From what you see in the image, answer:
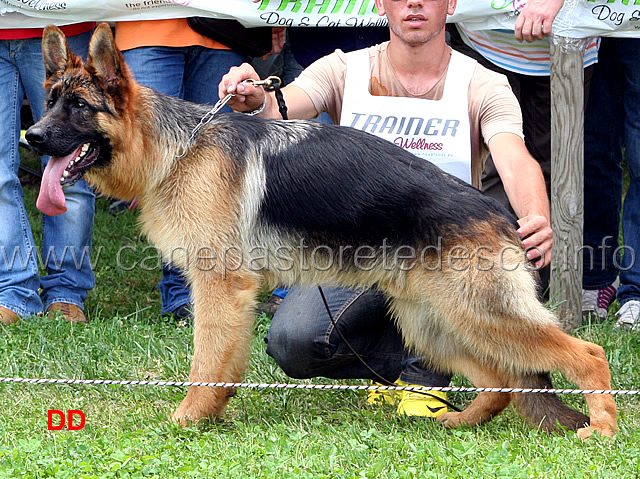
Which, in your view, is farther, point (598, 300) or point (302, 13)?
point (598, 300)

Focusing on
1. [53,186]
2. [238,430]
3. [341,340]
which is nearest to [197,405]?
[238,430]

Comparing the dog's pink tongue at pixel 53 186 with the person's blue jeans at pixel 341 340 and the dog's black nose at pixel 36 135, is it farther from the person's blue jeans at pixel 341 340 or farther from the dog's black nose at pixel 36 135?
the person's blue jeans at pixel 341 340

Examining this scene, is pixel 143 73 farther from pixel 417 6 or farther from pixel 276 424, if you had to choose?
pixel 276 424

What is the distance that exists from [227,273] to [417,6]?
1.47 m

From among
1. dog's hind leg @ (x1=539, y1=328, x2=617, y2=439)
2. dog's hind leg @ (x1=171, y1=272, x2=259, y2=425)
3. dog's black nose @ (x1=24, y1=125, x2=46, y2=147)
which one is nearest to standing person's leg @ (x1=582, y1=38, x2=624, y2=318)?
dog's hind leg @ (x1=539, y1=328, x2=617, y2=439)

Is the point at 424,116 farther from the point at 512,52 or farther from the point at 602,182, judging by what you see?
the point at 602,182

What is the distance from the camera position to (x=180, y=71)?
463 centimetres

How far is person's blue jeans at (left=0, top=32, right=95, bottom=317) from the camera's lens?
15.4 ft

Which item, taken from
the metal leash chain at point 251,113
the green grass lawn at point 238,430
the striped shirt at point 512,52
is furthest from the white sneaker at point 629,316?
the metal leash chain at point 251,113

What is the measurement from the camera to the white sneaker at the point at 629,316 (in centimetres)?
457

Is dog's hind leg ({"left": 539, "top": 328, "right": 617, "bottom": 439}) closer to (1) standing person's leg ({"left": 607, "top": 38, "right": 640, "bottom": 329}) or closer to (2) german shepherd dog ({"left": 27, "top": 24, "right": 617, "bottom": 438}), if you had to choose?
(2) german shepherd dog ({"left": 27, "top": 24, "right": 617, "bottom": 438})

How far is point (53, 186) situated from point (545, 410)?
2.17m

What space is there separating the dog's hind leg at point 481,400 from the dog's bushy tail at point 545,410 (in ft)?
0.33

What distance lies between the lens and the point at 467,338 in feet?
10.3
